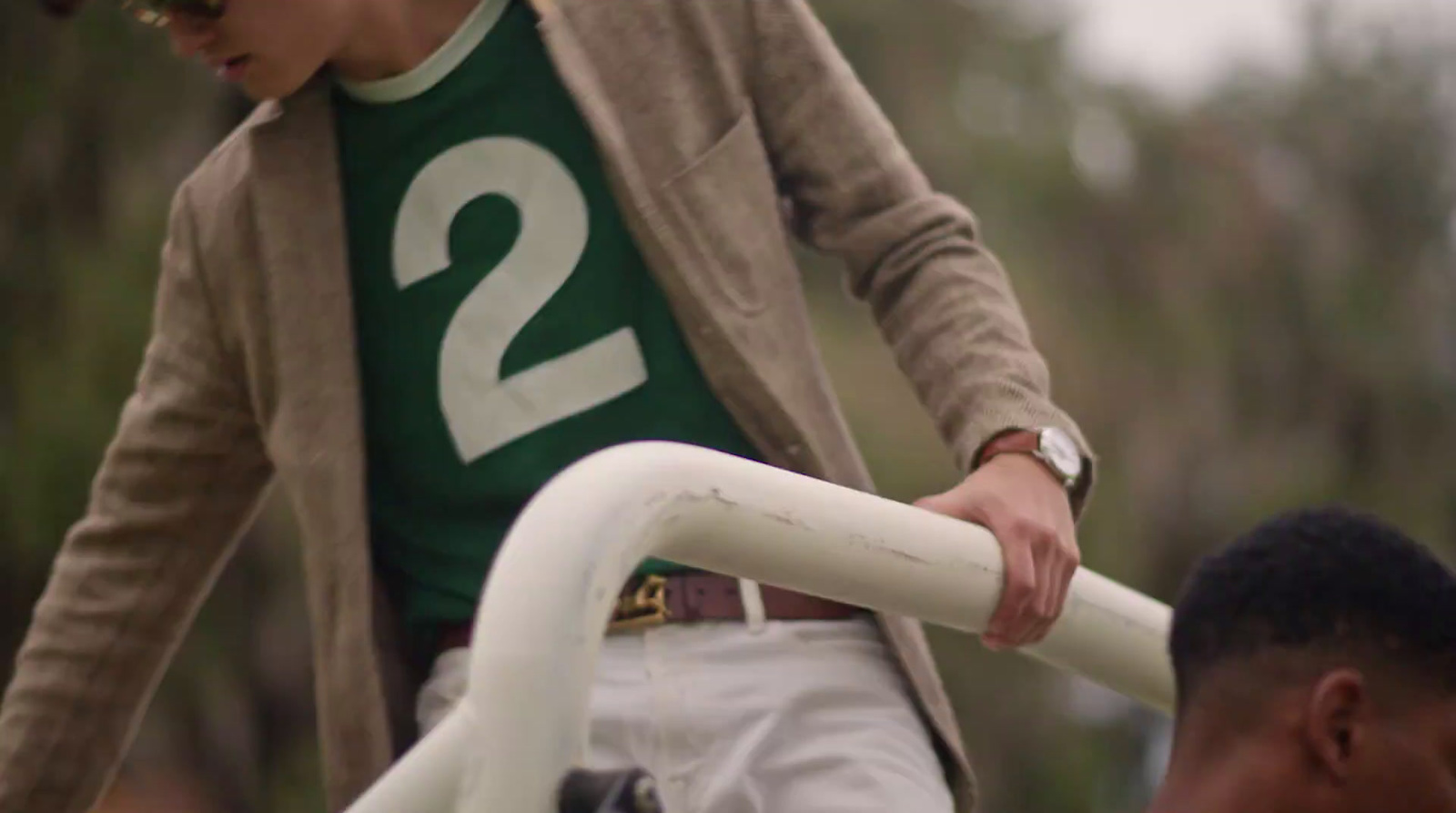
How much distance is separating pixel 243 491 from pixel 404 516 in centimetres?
15

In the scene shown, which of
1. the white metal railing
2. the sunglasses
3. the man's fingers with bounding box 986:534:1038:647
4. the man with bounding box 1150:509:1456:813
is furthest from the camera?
the sunglasses

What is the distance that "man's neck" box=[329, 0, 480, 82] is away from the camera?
132 cm

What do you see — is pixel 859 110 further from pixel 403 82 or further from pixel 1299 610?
pixel 1299 610

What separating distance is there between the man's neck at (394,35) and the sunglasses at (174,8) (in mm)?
97

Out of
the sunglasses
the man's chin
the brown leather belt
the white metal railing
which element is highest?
the sunglasses

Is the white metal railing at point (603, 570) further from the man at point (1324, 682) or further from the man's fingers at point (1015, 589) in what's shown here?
the man at point (1324, 682)

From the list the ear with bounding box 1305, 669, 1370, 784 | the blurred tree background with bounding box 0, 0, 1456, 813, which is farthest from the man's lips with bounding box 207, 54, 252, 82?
the blurred tree background with bounding box 0, 0, 1456, 813

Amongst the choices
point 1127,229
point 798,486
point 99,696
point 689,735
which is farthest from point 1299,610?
point 1127,229

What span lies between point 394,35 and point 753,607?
40 centimetres

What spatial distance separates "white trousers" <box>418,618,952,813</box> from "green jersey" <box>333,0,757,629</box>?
60 mm

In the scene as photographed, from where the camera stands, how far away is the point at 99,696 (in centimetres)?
138

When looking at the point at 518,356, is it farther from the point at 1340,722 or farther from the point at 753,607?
the point at 1340,722

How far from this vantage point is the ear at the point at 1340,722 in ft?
3.14

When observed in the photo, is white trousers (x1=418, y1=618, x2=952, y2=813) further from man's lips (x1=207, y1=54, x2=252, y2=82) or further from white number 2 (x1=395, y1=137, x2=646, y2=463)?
man's lips (x1=207, y1=54, x2=252, y2=82)
